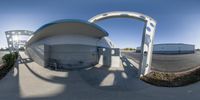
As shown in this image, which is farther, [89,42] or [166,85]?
[89,42]

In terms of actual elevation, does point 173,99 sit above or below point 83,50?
below

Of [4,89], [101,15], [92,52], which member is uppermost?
[101,15]

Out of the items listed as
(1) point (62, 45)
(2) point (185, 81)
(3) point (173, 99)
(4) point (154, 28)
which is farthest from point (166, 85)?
(1) point (62, 45)

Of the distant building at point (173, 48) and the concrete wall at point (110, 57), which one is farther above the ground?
the distant building at point (173, 48)

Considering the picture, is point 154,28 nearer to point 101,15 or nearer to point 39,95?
point 101,15

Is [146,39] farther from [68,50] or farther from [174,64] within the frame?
[68,50]

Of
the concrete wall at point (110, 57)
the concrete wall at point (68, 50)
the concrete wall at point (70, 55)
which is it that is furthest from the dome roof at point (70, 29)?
the concrete wall at point (110, 57)

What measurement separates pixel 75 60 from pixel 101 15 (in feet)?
18.3

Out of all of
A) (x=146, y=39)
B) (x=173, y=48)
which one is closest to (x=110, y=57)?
(x=146, y=39)

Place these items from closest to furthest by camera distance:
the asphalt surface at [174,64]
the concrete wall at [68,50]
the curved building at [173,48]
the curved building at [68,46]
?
the asphalt surface at [174,64] < the curved building at [68,46] < the concrete wall at [68,50] < the curved building at [173,48]

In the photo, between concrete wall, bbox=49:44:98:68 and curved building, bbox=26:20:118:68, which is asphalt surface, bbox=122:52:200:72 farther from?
concrete wall, bbox=49:44:98:68

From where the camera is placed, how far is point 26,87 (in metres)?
9.48

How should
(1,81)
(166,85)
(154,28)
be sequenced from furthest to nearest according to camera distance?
(154,28) → (1,81) → (166,85)

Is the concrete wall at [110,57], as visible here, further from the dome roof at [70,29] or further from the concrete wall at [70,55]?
the dome roof at [70,29]
